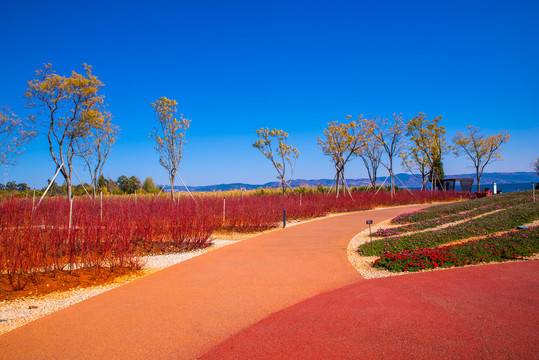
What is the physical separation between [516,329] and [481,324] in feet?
1.17

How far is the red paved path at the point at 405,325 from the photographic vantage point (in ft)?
11.3

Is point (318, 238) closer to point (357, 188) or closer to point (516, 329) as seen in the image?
point (516, 329)

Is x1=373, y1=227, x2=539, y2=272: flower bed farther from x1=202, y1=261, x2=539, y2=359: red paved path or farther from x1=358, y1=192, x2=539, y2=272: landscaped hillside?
x1=202, y1=261, x2=539, y2=359: red paved path

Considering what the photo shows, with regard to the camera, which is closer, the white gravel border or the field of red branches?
the white gravel border

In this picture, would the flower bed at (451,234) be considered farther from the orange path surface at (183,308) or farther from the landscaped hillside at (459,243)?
the orange path surface at (183,308)

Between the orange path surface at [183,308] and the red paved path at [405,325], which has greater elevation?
the red paved path at [405,325]

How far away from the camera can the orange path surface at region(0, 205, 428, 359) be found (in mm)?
3713

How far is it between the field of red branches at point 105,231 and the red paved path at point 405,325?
15.0ft

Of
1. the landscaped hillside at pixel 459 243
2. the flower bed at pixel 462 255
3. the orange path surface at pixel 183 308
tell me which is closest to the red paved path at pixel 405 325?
the orange path surface at pixel 183 308

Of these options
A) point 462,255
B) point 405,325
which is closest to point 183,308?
point 405,325

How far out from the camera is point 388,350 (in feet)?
11.3

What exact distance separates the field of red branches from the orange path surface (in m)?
1.56

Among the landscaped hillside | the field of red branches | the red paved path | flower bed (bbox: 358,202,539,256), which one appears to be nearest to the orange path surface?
the red paved path

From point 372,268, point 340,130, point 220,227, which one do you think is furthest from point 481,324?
point 340,130
